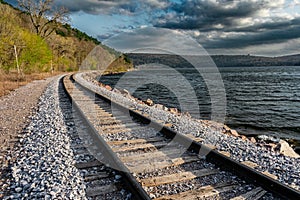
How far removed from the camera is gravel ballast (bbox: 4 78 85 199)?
3115mm

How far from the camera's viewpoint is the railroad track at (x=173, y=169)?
3.13 m

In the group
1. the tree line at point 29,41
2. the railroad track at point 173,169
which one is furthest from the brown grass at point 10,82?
the railroad track at point 173,169

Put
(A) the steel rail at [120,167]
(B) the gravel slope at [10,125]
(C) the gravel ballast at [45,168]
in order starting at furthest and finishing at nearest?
(B) the gravel slope at [10,125] < (C) the gravel ballast at [45,168] < (A) the steel rail at [120,167]

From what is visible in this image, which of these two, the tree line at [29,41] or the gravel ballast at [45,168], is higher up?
the tree line at [29,41]

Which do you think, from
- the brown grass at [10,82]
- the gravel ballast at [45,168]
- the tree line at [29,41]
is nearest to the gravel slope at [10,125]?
the gravel ballast at [45,168]

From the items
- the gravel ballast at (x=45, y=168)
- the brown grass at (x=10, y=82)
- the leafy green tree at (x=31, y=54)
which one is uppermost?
the leafy green tree at (x=31, y=54)

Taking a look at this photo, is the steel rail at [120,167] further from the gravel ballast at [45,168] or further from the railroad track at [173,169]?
the gravel ballast at [45,168]

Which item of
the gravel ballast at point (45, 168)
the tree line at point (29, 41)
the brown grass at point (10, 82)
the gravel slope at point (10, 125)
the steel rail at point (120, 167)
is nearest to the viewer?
the steel rail at point (120, 167)

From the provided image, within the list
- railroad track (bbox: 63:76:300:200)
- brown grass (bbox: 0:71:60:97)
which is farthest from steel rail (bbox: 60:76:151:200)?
brown grass (bbox: 0:71:60:97)

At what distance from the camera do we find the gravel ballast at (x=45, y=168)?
312cm

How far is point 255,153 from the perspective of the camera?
4.55 m

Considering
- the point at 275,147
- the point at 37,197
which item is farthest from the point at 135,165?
the point at 275,147

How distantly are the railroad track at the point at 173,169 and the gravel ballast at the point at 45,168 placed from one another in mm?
464

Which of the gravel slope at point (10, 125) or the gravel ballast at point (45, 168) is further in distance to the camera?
the gravel slope at point (10, 125)
